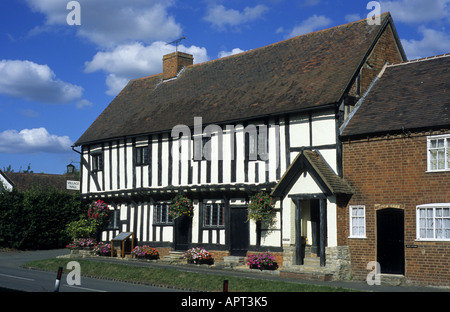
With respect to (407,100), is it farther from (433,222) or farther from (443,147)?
(433,222)

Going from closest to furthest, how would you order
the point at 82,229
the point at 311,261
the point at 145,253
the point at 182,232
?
the point at 311,261 < the point at 182,232 < the point at 145,253 < the point at 82,229

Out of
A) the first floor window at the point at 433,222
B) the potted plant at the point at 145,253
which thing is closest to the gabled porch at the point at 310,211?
the first floor window at the point at 433,222

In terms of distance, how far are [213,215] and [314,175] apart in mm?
6301

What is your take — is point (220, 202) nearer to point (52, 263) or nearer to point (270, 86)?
point (270, 86)

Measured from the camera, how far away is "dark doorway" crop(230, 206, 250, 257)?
23516 mm

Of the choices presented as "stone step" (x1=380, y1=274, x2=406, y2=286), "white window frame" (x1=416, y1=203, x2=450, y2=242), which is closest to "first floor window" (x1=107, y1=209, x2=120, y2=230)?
"stone step" (x1=380, y1=274, x2=406, y2=286)

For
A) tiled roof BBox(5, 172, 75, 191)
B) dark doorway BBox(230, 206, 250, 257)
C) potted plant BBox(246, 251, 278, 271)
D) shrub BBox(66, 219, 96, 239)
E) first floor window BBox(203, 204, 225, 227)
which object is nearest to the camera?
potted plant BBox(246, 251, 278, 271)

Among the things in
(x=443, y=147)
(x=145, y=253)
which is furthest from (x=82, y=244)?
(x=443, y=147)

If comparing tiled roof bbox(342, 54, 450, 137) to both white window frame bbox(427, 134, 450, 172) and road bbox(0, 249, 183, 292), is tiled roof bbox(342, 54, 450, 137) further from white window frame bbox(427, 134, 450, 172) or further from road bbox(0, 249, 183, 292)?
road bbox(0, 249, 183, 292)

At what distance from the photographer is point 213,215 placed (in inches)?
983

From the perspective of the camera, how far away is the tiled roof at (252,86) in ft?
73.0

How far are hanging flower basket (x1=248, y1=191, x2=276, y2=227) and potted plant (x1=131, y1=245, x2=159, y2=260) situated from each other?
21.3 feet
